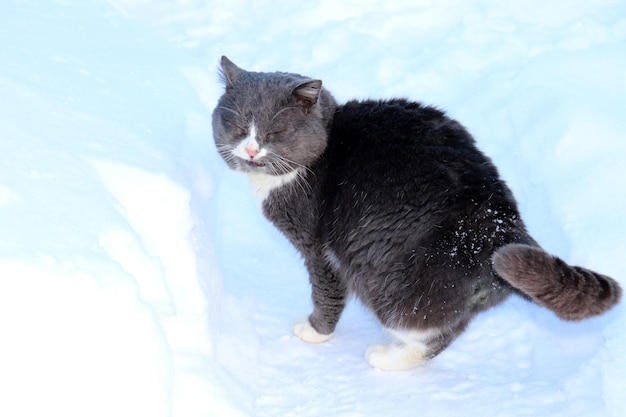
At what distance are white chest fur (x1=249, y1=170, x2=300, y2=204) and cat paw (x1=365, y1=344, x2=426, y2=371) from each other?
105 cm

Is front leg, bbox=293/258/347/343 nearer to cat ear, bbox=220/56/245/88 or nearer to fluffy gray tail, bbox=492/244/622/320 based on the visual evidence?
cat ear, bbox=220/56/245/88

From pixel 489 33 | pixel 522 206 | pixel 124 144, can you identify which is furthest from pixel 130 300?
pixel 489 33

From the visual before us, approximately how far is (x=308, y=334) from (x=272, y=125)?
1.19m

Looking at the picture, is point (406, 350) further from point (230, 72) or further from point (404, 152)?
point (230, 72)

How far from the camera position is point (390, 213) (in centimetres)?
338

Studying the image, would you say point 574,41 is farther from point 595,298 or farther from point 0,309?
point 0,309

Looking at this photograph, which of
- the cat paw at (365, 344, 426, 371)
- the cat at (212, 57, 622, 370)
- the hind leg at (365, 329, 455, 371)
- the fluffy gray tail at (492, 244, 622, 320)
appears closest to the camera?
the fluffy gray tail at (492, 244, 622, 320)

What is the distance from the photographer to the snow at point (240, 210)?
2469 millimetres

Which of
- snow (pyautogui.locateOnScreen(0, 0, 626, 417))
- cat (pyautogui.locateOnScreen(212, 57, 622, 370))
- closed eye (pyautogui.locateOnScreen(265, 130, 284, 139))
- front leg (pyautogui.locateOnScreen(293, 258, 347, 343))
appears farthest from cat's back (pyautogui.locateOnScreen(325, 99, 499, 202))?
snow (pyautogui.locateOnScreen(0, 0, 626, 417))

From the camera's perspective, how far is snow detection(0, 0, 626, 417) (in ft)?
8.10

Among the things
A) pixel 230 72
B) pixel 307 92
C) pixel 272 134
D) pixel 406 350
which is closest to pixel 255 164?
pixel 272 134

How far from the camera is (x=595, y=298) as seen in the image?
9.21 ft

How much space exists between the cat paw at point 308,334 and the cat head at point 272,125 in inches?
34.8

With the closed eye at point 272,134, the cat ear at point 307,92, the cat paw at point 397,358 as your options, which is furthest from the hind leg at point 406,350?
the cat ear at point 307,92
